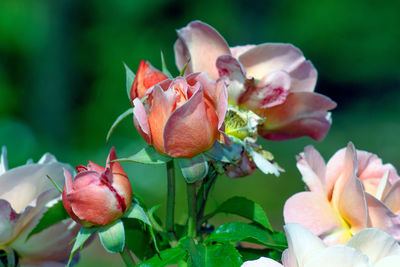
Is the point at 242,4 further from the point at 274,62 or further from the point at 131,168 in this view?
the point at 274,62

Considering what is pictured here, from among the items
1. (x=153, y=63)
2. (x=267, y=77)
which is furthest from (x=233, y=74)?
(x=153, y=63)

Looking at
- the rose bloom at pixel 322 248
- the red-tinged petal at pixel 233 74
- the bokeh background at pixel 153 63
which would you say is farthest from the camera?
the bokeh background at pixel 153 63

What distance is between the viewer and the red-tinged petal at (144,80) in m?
0.43

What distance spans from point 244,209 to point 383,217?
0.13 meters

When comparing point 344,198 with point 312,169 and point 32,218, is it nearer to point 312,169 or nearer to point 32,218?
point 312,169

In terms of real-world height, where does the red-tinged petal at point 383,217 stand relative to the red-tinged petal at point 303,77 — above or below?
below

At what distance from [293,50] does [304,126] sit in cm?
7

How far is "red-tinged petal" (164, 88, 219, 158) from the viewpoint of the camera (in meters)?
0.39

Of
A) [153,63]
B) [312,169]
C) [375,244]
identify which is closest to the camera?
[375,244]

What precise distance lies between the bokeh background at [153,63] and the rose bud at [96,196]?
2.85m

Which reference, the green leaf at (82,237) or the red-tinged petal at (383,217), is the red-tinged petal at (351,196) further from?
the green leaf at (82,237)

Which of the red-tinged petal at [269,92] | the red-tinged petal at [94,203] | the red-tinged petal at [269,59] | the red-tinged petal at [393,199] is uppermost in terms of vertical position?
the red-tinged petal at [269,59]

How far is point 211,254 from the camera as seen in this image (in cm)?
43

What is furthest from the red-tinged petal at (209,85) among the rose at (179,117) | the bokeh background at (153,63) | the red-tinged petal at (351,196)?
the bokeh background at (153,63)
